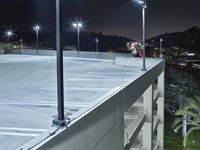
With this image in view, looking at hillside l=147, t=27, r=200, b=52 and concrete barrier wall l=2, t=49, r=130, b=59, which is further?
hillside l=147, t=27, r=200, b=52

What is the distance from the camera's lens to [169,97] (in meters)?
54.5

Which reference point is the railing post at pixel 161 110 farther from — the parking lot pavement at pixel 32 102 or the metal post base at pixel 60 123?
the metal post base at pixel 60 123

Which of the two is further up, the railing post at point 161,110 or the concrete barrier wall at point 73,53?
the concrete barrier wall at point 73,53

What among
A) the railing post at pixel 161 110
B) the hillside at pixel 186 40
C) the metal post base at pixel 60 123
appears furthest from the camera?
the hillside at pixel 186 40

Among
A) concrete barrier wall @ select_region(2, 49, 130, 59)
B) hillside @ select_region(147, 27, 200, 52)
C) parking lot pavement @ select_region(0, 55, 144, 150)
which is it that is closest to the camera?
parking lot pavement @ select_region(0, 55, 144, 150)

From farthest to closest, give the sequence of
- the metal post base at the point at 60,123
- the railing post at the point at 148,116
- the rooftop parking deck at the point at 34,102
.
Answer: the railing post at the point at 148,116, the rooftop parking deck at the point at 34,102, the metal post base at the point at 60,123

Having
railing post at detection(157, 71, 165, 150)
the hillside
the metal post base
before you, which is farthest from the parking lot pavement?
the hillside

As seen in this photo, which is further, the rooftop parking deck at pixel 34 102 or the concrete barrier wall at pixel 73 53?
the concrete barrier wall at pixel 73 53

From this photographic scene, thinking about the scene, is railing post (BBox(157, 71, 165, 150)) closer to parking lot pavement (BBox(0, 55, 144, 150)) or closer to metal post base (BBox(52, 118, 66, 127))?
parking lot pavement (BBox(0, 55, 144, 150))

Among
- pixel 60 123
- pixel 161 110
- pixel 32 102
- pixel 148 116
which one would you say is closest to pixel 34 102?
pixel 32 102

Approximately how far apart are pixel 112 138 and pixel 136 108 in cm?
1205

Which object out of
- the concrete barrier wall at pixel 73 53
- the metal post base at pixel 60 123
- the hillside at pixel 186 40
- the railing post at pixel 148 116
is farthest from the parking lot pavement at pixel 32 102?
the hillside at pixel 186 40

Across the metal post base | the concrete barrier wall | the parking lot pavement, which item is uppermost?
the concrete barrier wall

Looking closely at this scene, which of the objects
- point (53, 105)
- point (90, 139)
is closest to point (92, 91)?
→ point (53, 105)
